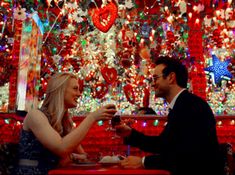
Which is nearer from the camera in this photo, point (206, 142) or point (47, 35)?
point (206, 142)

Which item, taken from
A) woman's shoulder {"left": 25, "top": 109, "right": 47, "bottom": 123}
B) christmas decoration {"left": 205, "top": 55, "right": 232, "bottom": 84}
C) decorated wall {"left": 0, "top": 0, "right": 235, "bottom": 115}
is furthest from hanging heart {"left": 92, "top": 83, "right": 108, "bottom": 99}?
woman's shoulder {"left": 25, "top": 109, "right": 47, "bottom": 123}

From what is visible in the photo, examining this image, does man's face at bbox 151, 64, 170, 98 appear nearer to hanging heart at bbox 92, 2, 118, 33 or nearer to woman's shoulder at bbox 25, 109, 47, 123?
woman's shoulder at bbox 25, 109, 47, 123

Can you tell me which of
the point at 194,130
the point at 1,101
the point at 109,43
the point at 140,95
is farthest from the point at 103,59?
the point at 194,130

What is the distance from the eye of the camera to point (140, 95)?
7.03 meters

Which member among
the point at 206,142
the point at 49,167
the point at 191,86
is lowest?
the point at 49,167

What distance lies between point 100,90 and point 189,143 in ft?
15.2

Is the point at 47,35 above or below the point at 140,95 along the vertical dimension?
above

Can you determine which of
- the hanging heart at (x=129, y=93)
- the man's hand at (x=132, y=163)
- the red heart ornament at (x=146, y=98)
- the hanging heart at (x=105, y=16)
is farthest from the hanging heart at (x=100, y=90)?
the man's hand at (x=132, y=163)

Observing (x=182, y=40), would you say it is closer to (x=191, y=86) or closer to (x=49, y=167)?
(x=191, y=86)

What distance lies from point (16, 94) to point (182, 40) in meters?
3.18

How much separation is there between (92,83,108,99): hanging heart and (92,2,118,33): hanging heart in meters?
1.36

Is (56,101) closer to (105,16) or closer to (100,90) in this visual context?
(105,16)

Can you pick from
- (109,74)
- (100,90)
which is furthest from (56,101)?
(100,90)

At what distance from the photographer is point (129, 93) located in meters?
6.90
